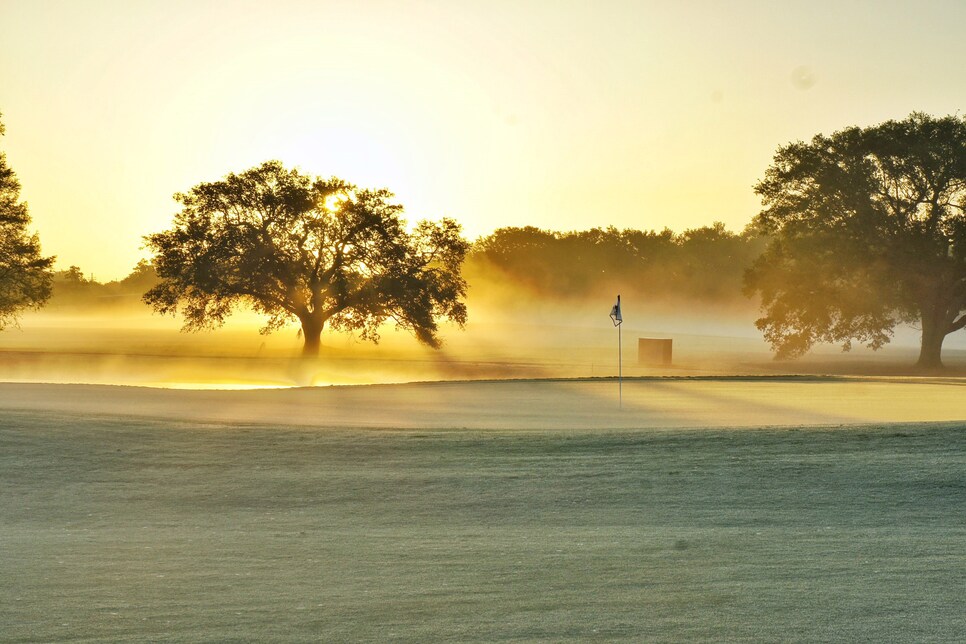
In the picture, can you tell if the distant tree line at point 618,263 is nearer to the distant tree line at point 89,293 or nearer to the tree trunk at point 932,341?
the distant tree line at point 89,293

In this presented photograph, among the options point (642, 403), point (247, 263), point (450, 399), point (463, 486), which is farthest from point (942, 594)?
point (247, 263)

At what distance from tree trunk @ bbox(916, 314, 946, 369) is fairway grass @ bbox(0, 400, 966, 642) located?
124 feet

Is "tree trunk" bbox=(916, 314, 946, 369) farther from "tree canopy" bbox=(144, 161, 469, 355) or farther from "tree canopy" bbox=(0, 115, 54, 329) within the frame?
"tree canopy" bbox=(0, 115, 54, 329)

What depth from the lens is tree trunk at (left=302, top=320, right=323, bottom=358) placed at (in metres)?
52.2

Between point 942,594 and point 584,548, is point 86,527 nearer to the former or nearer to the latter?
point 584,548

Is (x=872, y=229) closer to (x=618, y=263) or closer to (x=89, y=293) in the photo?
(x=618, y=263)

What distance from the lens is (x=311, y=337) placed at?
53.0m

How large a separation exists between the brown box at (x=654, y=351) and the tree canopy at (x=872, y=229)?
18.6 ft

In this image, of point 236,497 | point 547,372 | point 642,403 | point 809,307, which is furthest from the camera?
point 809,307

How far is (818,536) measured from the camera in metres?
8.96

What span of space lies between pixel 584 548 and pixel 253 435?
754 cm

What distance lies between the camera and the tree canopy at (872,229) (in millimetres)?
49281

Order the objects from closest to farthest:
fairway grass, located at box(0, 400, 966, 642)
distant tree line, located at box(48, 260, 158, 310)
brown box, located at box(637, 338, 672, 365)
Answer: fairway grass, located at box(0, 400, 966, 642)
brown box, located at box(637, 338, 672, 365)
distant tree line, located at box(48, 260, 158, 310)

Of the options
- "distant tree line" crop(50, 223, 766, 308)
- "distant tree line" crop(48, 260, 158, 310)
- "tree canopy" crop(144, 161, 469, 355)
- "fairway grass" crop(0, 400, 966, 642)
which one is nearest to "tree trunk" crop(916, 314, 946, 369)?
"tree canopy" crop(144, 161, 469, 355)
